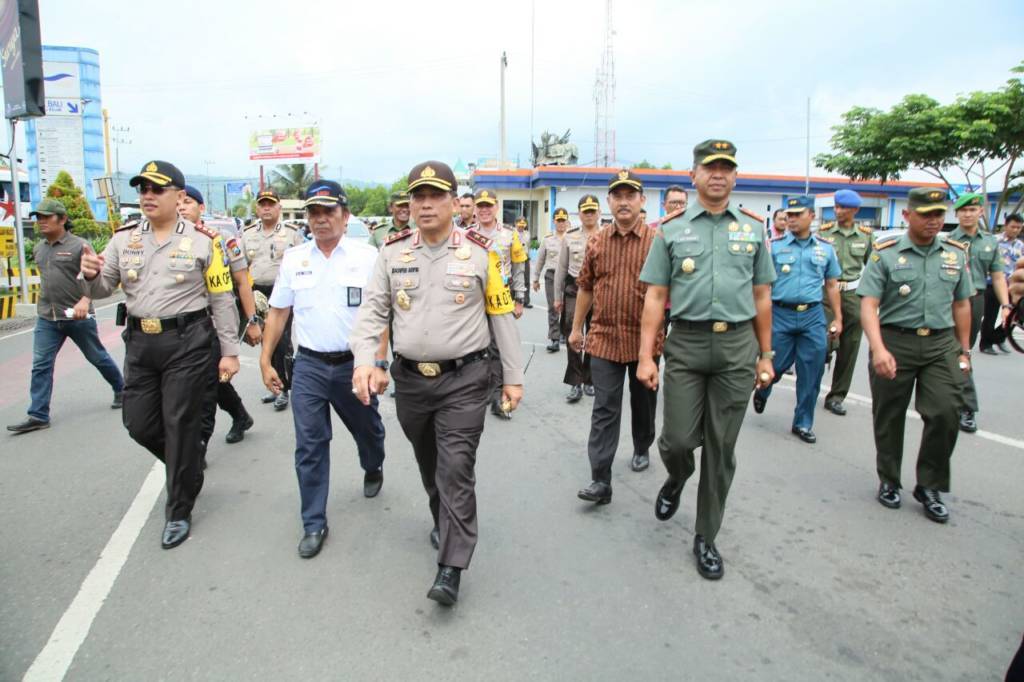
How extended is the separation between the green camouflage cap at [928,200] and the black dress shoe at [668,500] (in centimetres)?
219

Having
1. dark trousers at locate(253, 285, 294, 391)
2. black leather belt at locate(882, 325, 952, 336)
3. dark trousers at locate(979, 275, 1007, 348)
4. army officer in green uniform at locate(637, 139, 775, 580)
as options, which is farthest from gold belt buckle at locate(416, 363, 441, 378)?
dark trousers at locate(979, 275, 1007, 348)

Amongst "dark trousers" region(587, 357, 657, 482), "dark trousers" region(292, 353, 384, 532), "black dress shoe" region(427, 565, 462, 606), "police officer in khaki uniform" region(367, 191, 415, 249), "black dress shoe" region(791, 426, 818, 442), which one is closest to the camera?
"black dress shoe" region(427, 565, 462, 606)

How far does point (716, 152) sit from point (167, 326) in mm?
3112

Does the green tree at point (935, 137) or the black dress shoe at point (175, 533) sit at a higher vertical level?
the green tree at point (935, 137)

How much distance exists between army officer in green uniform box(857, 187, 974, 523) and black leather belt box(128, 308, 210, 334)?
3980 mm

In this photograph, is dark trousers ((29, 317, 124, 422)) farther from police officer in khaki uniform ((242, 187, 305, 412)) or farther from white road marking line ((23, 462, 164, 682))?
white road marking line ((23, 462, 164, 682))

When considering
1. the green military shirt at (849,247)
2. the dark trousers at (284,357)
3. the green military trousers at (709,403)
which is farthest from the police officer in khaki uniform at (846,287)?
the dark trousers at (284,357)

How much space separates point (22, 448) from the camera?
205 inches

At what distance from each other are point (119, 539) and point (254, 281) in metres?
3.41

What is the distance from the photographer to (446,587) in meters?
2.83

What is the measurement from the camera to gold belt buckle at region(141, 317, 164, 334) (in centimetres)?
368

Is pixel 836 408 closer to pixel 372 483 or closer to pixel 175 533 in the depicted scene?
pixel 372 483

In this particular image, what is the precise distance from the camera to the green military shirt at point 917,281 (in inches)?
154

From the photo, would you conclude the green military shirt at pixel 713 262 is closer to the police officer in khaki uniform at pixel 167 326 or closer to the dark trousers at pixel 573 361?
the dark trousers at pixel 573 361
